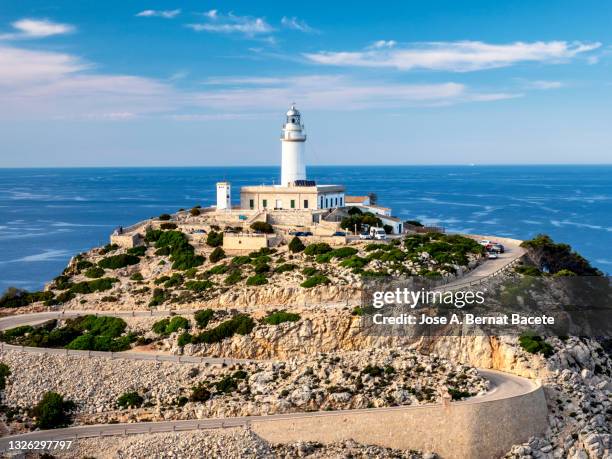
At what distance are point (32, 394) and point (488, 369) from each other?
2402cm

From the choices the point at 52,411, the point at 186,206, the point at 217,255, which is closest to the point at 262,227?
the point at 217,255

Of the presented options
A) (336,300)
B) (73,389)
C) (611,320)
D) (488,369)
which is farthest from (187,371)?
(611,320)

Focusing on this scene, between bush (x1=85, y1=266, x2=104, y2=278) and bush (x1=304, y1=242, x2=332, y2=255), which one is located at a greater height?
bush (x1=304, y1=242, x2=332, y2=255)

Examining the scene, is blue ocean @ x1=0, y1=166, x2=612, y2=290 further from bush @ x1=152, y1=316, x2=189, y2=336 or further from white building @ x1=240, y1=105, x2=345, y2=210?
bush @ x1=152, y1=316, x2=189, y2=336

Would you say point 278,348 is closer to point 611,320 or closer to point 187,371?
point 187,371

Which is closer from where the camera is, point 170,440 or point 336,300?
point 170,440

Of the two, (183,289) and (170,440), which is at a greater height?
(183,289)

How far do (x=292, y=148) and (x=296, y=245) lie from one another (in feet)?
49.3

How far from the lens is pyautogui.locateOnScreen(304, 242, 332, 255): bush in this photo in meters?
50.1

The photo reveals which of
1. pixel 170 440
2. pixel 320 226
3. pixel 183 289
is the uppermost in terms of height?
pixel 320 226

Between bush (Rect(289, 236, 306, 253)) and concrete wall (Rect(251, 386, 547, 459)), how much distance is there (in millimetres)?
19648

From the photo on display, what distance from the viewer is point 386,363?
37.1 metres

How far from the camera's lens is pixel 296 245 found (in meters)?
51.4

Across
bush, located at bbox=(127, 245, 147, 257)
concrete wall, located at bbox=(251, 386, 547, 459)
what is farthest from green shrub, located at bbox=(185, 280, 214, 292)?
concrete wall, located at bbox=(251, 386, 547, 459)
